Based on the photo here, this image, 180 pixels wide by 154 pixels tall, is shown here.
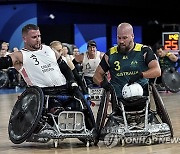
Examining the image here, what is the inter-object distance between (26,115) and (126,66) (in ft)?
4.20

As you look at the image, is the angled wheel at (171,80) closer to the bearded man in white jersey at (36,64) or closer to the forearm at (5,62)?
Result: the bearded man in white jersey at (36,64)

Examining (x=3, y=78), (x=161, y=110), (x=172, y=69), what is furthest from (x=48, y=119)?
(x=3, y=78)

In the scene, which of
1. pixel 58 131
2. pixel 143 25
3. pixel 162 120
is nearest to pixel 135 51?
pixel 162 120

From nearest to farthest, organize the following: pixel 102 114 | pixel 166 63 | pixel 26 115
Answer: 1. pixel 26 115
2. pixel 102 114
3. pixel 166 63

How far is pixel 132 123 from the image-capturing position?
20.9 feet

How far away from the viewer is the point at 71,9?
2519 centimetres

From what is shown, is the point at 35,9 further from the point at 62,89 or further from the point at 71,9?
the point at 62,89

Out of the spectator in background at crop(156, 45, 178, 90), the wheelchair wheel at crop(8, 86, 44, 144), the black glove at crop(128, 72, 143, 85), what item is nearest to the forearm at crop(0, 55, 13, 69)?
the wheelchair wheel at crop(8, 86, 44, 144)

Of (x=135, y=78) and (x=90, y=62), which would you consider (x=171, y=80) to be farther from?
(x=135, y=78)

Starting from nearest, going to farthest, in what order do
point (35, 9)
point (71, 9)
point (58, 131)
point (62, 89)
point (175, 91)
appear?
point (58, 131) < point (62, 89) < point (175, 91) < point (35, 9) < point (71, 9)

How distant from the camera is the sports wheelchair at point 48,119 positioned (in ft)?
20.1

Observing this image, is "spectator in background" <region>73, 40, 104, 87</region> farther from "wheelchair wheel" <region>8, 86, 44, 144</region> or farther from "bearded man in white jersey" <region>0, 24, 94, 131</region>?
"wheelchair wheel" <region>8, 86, 44, 144</region>

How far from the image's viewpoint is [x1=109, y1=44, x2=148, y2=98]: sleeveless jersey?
645 cm

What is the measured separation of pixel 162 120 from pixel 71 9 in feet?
62.7
